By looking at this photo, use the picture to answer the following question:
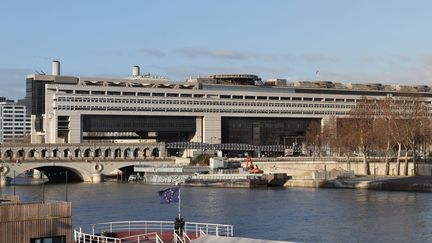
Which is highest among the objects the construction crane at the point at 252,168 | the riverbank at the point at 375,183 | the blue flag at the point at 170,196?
the blue flag at the point at 170,196

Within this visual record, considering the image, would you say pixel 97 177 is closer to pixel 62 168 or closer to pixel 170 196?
pixel 62 168

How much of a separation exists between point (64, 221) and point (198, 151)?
148 metres

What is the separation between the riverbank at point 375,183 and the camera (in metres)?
107

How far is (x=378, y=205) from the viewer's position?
3324 inches

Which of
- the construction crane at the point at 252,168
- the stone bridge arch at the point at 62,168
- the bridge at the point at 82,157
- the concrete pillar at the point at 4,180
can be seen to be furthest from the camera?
the bridge at the point at 82,157

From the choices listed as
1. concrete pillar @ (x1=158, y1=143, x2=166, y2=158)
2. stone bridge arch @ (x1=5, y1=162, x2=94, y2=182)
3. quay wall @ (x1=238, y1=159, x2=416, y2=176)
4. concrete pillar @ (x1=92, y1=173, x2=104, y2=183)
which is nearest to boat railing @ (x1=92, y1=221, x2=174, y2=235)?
quay wall @ (x1=238, y1=159, x2=416, y2=176)

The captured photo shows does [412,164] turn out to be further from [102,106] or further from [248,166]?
[102,106]

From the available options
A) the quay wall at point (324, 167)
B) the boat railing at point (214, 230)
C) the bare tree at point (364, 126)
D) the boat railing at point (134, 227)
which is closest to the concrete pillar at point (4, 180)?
the quay wall at point (324, 167)

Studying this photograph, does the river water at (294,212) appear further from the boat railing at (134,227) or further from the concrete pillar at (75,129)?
the concrete pillar at (75,129)

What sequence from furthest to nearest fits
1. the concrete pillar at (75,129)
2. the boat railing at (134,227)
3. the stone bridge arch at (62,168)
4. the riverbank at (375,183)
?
the concrete pillar at (75,129)
the stone bridge arch at (62,168)
the riverbank at (375,183)
the boat railing at (134,227)

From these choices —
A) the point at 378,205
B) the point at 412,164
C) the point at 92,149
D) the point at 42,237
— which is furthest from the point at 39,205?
the point at 92,149

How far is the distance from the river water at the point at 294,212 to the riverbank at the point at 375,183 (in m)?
3.94

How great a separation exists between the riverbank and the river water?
394 centimetres

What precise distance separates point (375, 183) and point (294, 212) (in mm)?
38916
